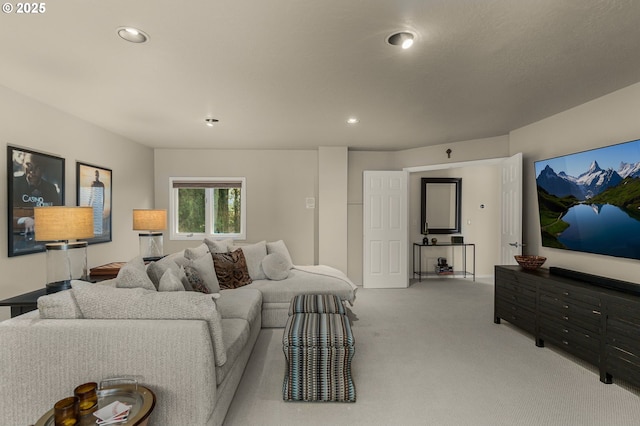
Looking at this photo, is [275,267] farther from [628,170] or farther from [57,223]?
[628,170]

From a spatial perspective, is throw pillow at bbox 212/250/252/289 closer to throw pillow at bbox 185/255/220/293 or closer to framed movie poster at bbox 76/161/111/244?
throw pillow at bbox 185/255/220/293

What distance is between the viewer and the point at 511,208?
413 cm

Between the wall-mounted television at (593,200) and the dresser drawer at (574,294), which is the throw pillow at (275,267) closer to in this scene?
the dresser drawer at (574,294)

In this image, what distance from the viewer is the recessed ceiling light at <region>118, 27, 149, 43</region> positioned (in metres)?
1.95

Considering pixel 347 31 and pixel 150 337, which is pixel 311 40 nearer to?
pixel 347 31

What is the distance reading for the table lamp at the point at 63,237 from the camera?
2377mm

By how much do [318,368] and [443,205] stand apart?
5.10m

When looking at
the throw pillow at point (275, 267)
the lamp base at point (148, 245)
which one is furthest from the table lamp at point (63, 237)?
the throw pillow at point (275, 267)

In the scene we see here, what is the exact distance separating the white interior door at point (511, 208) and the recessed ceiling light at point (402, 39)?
282 centimetres

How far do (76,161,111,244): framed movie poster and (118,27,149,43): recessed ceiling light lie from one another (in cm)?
253

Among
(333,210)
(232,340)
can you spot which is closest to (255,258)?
(333,210)

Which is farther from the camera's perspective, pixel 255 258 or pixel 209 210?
pixel 209 210

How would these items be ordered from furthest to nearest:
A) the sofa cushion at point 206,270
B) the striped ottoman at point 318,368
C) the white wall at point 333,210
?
the white wall at point 333,210
the sofa cushion at point 206,270
the striped ottoman at point 318,368

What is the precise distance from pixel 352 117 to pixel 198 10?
90.4 inches
